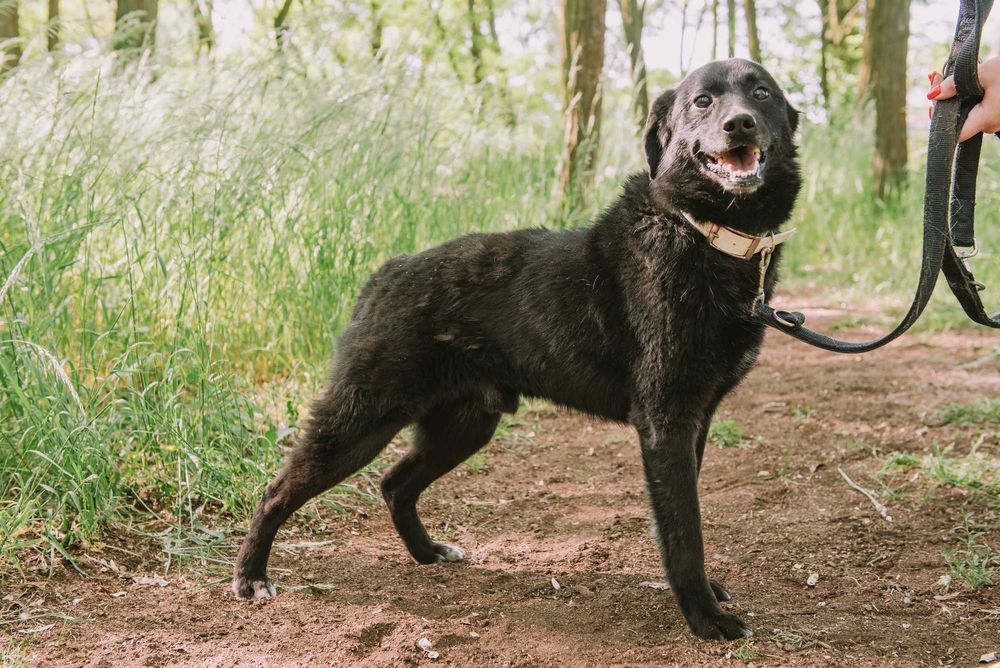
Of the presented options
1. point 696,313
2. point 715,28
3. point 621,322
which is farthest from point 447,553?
point 715,28

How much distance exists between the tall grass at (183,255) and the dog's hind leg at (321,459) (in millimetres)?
461

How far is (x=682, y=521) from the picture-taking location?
253cm

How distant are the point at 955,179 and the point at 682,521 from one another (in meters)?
1.28

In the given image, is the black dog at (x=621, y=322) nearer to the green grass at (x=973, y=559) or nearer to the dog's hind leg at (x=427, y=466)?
the dog's hind leg at (x=427, y=466)

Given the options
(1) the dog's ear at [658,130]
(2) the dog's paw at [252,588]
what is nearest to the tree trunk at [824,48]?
(1) the dog's ear at [658,130]

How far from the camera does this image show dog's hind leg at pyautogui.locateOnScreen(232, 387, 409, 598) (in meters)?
2.82

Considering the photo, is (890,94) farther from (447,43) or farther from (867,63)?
(447,43)

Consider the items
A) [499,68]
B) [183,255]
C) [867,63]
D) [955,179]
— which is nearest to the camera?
[955,179]

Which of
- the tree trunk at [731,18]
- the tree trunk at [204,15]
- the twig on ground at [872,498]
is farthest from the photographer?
the tree trunk at [731,18]

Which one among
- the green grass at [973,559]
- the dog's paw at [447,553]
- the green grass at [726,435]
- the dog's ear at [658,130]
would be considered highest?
the dog's ear at [658,130]

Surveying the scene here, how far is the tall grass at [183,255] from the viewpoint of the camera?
2.95 metres

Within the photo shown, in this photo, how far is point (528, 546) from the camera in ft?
10.8

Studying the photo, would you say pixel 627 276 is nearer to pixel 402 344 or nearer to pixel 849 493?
pixel 402 344

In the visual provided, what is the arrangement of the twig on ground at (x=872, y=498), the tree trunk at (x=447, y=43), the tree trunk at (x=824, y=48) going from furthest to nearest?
the tree trunk at (x=824, y=48) < the tree trunk at (x=447, y=43) < the twig on ground at (x=872, y=498)
